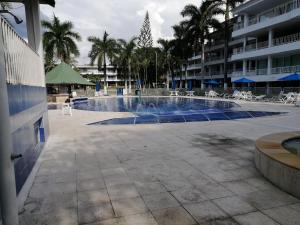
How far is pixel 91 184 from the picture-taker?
4676 mm

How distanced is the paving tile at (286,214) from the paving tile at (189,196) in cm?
97

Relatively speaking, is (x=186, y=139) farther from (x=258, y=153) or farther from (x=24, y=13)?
(x=24, y=13)

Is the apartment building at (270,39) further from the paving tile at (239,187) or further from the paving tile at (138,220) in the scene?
the paving tile at (138,220)

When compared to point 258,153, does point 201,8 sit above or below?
above

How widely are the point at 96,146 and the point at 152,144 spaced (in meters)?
1.70

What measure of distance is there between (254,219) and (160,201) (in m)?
1.38

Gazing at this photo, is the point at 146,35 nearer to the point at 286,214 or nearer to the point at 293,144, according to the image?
the point at 293,144

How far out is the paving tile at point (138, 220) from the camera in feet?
10.9

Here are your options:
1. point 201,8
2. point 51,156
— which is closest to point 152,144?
point 51,156

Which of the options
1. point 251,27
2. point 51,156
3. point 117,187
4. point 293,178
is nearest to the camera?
point 293,178

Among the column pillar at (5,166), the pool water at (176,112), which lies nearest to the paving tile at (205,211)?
the column pillar at (5,166)

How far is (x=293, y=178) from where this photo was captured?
13.2 ft

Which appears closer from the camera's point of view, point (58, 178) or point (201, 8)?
point (58, 178)

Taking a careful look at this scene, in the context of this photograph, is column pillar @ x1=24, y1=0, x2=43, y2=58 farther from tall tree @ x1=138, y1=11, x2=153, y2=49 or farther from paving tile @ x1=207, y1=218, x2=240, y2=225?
tall tree @ x1=138, y1=11, x2=153, y2=49
